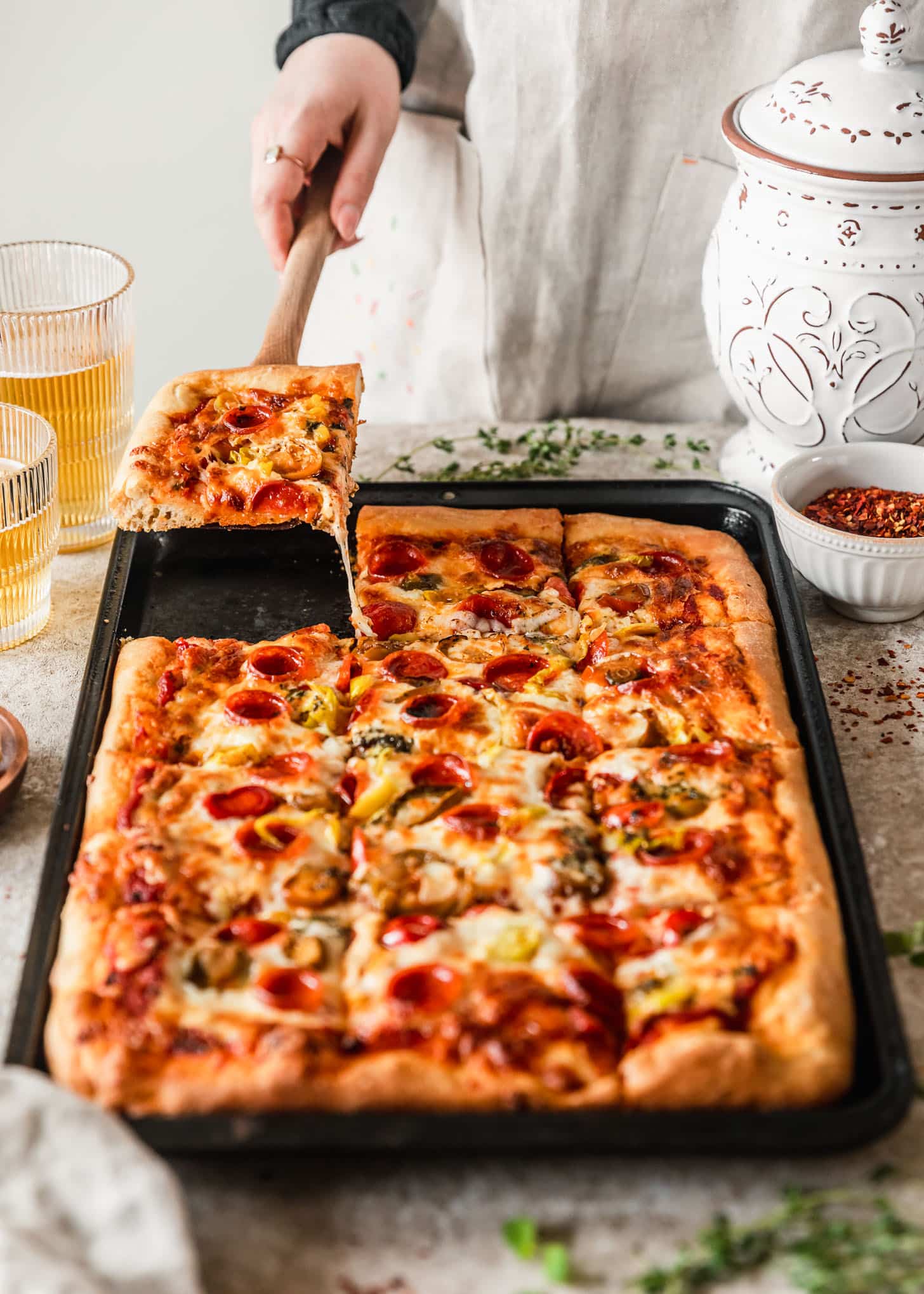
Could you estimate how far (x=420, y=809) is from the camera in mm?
3033

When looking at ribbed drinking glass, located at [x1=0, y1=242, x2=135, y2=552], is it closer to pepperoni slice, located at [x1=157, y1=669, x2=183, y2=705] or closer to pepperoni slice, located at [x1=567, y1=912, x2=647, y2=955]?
pepperoni slice, located at [x1=157, y1=669, x2=183, y2=705]

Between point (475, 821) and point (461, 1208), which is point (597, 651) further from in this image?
point (461, 1208)

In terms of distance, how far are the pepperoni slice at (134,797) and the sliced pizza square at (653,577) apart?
4.07 ft

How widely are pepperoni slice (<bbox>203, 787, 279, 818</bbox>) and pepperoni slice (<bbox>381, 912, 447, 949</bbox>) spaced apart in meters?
0.44

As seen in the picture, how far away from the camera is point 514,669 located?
139 inches

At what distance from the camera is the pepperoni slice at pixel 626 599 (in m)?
3.80

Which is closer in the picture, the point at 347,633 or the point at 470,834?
the point at 470,834

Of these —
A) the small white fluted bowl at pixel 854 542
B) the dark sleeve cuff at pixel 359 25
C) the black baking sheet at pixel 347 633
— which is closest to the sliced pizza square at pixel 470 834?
the black baking sheet at pixel 347 633

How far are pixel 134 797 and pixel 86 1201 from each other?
102 centimetres

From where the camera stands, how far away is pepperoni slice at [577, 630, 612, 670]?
3566 millimetres

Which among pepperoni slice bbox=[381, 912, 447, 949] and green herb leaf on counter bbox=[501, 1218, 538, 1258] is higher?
pepperoni slice bbox=[381, 912, 447, 949]

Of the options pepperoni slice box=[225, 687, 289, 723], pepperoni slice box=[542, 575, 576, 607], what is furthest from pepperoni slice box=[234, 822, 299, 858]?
pepperoni slice box=[542, 575, 576, 607]

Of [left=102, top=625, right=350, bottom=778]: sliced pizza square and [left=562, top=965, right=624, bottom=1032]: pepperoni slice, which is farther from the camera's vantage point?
[left=102, top=625, right=350, bottom=778]: sliced pizza square

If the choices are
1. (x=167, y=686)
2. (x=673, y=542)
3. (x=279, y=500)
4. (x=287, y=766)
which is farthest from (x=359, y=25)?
(x=287, y=766)
